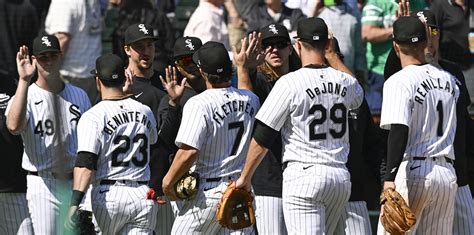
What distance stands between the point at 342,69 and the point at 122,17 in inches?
117

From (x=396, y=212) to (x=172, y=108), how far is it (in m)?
1.78

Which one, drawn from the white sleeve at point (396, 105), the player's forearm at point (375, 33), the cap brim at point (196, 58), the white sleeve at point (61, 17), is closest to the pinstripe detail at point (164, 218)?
the cap brim at point (196, 58)

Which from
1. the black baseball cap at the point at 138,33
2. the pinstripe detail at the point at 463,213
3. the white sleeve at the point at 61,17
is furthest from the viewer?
the white sleeve at the point at 61,17

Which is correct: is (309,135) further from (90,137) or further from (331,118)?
(90,137)

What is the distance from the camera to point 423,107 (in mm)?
7871

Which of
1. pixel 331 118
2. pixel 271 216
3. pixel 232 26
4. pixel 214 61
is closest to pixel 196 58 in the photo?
pixel 214 61

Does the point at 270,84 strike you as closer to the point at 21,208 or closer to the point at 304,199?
the point at 304,199

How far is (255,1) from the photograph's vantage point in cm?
1104

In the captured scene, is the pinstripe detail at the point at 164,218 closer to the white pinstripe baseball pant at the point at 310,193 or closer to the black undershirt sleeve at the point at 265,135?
the white pinstripe baseball pant at the point at 310,193

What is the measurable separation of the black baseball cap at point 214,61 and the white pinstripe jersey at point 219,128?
122mm

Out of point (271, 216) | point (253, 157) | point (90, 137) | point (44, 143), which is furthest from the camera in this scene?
point (44, 143)

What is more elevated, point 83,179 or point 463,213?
point 83,179

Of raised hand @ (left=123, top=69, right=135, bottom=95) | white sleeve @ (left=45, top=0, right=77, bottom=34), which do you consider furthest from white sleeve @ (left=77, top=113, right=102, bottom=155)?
white sleeve @ (left=45, top=0, right=77, bottom=34)

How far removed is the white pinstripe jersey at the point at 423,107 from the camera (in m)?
7.83
